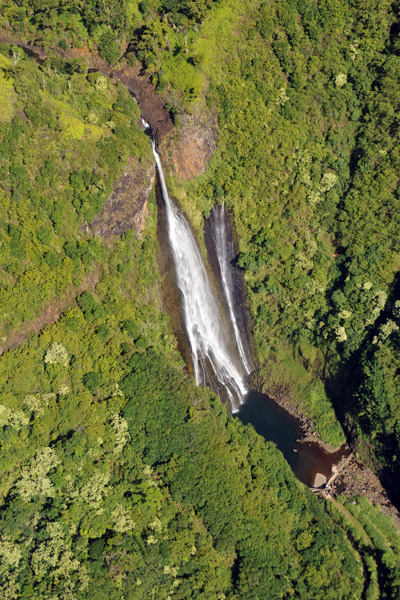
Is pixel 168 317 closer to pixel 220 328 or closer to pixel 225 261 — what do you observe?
pixel 220 328

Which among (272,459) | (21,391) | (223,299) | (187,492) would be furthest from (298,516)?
(21,391)

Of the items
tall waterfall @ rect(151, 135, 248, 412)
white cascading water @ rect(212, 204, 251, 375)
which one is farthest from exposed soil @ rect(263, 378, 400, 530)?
white cascading water @ rect(212, 204, 251, 375)

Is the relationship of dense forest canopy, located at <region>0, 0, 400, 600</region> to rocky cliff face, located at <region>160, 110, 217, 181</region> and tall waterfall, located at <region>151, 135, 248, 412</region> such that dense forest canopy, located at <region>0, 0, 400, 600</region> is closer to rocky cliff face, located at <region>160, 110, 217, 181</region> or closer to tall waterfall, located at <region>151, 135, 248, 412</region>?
rocky cliff face, located at <region>160, 110, 217, 181</region>

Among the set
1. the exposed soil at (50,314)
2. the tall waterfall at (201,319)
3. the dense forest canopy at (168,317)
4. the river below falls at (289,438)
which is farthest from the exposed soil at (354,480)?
the exposed soil at (50,314)

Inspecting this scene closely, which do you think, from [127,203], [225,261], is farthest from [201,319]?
[127,203]

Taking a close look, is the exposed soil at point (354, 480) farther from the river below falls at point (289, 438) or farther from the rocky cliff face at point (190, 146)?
the rocky cliff face at point (190, 146)

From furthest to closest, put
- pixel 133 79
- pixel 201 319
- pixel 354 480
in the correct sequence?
pixel 201 319 < pixel 133 79 < pixel 354 480
